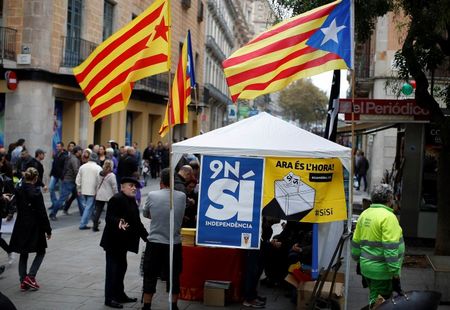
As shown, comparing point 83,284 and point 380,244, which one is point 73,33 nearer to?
point 83,284

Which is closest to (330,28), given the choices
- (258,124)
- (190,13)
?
(258,124)

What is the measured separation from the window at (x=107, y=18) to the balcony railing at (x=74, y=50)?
277cm

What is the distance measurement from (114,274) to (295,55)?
11.3 ft

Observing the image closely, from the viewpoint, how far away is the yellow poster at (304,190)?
22.8 ft

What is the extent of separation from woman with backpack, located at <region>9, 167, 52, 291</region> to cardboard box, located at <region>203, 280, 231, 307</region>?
2.21m

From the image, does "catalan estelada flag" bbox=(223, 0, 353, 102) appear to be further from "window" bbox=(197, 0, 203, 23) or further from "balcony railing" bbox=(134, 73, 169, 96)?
"window" bbox=(197, 0, 203, 23)

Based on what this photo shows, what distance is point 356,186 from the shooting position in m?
28.3

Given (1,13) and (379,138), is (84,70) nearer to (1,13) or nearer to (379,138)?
(1,13)

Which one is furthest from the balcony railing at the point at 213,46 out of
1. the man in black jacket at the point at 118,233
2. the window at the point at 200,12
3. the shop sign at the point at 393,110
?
the man in black jacket at the point at 118,233

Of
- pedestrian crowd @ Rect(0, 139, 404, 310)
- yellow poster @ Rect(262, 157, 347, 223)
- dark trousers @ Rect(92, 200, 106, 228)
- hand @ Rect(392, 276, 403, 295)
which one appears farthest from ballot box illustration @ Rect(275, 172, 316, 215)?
dark trousers @ Rect(92, 200, 106, 228)

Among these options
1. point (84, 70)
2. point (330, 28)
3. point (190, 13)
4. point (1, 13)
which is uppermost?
point (190, 13)

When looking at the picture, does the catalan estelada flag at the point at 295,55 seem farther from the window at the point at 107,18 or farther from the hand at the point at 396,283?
the window at the point at 107,18

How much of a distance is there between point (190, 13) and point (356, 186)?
1670 centimetres

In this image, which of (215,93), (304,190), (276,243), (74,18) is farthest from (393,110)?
(215,93)
